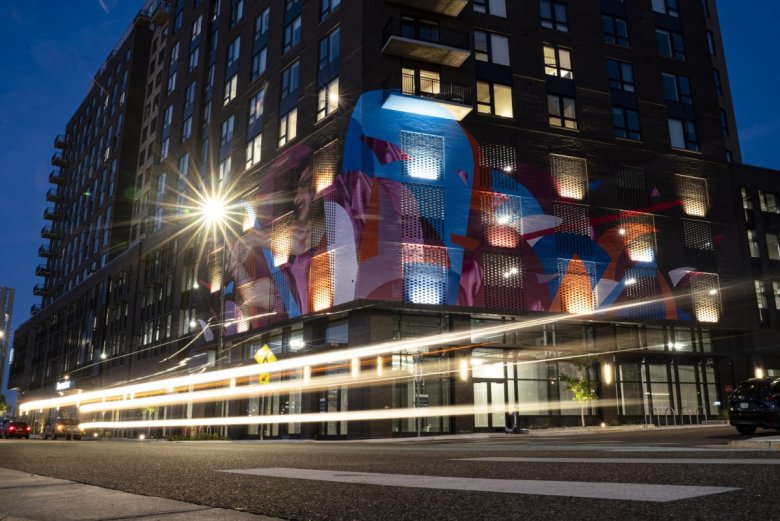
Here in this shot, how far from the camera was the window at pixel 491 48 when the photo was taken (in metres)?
36.5

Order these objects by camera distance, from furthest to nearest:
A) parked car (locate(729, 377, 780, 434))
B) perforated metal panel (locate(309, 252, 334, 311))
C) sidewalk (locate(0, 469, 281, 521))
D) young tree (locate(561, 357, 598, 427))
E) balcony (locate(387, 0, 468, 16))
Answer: balcony (locate(387, 0, 468, 16)) < young tree (locate(561, 357, 598, 427)) < perforated metal panel (locate(309, 252, 334, 311)) < parked car (locate(729, 377, 780, 434)) < sidewalk (locate(0, 469, 281, 521))

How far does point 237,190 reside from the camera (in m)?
A: 43.2

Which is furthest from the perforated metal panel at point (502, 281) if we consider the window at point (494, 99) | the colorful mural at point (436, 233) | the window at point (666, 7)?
the window at point (666, 7)

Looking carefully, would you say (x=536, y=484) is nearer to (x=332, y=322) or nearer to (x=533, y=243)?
(x=332, y=322)

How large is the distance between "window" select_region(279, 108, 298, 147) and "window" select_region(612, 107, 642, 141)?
19.3m

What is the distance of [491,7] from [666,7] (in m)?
14.3

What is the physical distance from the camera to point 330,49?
3581 cm

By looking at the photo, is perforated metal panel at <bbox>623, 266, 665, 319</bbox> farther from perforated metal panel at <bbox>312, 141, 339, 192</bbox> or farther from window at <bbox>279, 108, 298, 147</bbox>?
window at <bbox>279, 108, 298, 147</bbox>

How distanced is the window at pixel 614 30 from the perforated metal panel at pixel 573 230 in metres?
12.2

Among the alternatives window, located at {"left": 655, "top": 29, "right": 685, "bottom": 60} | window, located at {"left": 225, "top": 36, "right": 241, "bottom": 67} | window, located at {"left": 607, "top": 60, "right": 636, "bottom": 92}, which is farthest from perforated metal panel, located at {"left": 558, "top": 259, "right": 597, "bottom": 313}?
window, located at {"left": 225, "top": 36, "right": 241, "bottom": 67}

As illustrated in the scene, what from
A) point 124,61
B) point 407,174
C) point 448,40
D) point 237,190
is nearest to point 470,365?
point 407,174

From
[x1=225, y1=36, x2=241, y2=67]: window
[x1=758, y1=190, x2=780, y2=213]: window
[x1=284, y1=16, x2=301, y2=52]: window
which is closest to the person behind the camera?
[x1=284, y1=16, x2=301, y2=52]: window

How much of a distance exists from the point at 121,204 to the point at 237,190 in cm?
3403

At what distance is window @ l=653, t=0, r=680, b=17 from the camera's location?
43.0m
